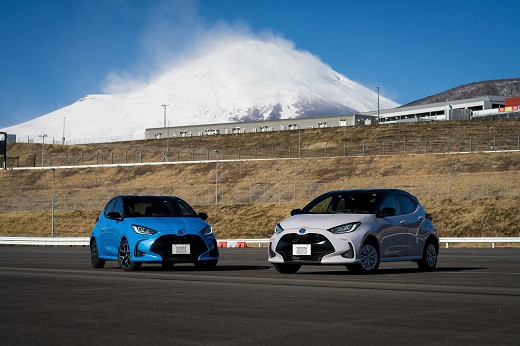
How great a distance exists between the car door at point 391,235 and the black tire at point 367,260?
259 millimetres

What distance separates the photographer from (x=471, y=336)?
26.8ft

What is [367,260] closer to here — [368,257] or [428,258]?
[368,257]

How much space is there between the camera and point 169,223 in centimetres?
1948

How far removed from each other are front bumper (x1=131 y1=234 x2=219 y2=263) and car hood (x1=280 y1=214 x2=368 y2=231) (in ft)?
7.49

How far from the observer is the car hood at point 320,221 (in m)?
17.6

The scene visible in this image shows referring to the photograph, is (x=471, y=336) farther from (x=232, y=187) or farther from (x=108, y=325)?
(x=232, y=187)

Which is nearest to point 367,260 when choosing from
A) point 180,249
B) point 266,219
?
point 180,249

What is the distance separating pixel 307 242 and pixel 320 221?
0.49 m

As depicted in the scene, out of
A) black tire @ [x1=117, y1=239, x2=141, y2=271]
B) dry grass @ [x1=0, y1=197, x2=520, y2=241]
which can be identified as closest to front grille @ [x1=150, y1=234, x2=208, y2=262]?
black tire @ [x1=117, y1=239, x2=141, y2=271]

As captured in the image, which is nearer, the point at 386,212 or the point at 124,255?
the point at 386,212

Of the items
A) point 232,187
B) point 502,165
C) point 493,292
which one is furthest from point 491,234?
point 493,292

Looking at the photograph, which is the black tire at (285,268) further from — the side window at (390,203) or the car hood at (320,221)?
the side window at (390,203)

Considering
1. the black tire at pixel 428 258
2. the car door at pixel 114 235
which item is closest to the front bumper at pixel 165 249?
the car door at pixel 114 235

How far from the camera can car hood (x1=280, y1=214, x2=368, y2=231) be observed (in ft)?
57.9
